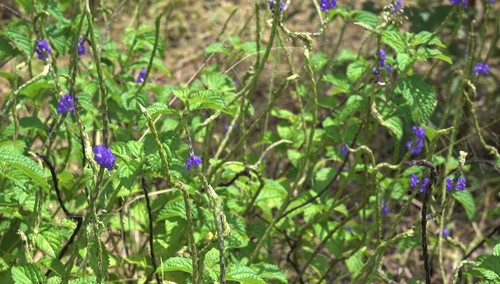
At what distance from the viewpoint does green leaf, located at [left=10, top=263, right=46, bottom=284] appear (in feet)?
6.10

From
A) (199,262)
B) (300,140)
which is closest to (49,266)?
(199,262)

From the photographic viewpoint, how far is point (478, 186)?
4.14 m

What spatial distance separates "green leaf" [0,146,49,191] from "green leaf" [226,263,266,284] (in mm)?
527

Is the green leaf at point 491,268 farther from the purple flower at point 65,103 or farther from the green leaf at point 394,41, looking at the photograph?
the purple flower at point 65,103

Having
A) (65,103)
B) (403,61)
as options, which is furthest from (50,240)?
(403,61)

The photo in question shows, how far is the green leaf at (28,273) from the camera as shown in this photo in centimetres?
186

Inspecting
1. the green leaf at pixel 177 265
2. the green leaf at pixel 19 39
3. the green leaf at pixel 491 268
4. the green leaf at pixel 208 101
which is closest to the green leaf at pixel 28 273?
the green leaf at pixel 177 265

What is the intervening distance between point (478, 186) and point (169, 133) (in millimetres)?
2499

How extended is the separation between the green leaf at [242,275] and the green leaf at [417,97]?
0.86m

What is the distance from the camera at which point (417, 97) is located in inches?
99.3

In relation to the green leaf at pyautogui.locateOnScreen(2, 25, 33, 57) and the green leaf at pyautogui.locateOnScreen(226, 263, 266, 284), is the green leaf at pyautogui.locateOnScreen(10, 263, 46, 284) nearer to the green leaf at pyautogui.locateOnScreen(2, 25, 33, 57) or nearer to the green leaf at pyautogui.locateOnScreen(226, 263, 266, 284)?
the green leaf at pyautogui.locateOnScreen(226, 263, 266, 284)

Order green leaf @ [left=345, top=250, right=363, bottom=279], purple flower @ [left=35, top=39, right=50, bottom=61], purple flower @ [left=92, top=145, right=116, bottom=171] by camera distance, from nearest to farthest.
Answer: purple flower @ [left=92, top=145, right=116, bottom=171] → purple flower @ [left=35, top=39, right=50, bottom=61] → green leaf @ [left=345, top=250, right=363, bottom=279]

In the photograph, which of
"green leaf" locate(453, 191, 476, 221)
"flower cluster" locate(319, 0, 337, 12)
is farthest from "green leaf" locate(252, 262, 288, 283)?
"flower cluster" locate(319, 0, 337, 12)

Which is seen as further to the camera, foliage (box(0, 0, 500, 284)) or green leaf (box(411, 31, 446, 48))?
green leaf (box(411, 31, 446, 48))
